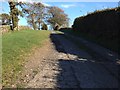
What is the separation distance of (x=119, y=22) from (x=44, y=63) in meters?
10.6

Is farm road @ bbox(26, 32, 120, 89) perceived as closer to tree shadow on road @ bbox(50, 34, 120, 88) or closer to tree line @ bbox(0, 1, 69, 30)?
tree shadow on road @ bbox(50, 34, 120, 88)

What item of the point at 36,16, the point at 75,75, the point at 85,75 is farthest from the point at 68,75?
the point at 36,16

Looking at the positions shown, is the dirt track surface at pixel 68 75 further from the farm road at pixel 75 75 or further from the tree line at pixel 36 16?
the tree line at pixel 36 16

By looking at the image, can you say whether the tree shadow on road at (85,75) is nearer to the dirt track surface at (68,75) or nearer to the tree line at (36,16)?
the dirt track surface at (68,75)

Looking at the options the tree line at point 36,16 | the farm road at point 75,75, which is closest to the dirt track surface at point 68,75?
the farm road at point 75,75

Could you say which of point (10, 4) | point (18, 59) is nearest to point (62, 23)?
point (10, 4)

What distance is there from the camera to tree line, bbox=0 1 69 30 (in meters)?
49.1

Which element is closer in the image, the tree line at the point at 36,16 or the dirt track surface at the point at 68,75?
the dirt track surface at the point at 68,75

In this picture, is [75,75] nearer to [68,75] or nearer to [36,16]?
[68,75]

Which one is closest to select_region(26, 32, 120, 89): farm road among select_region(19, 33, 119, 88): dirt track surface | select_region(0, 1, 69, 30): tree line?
select_region(19, 33, 119, 88): dirt track surface

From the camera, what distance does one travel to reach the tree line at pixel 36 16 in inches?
1935

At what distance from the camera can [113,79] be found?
34.0 ft

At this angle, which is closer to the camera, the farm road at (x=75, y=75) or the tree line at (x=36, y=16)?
the farm road at (x=75, y=75)

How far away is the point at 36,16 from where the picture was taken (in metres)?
96.6
